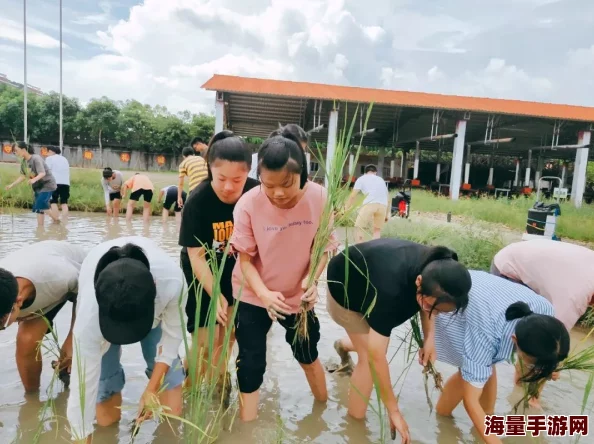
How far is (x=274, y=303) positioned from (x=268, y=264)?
23 cm

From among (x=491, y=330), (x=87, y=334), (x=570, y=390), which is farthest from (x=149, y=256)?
(x=570, y=390)

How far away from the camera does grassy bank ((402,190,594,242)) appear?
810 centimetres

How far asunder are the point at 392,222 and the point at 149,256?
20.8 ft

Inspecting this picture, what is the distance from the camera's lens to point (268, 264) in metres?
2.21

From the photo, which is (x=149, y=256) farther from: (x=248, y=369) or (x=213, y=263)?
(x=248, y=369)

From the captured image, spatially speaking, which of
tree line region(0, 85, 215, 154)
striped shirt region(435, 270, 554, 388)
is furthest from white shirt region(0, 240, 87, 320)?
tree line region(0, 85, 215, 154)

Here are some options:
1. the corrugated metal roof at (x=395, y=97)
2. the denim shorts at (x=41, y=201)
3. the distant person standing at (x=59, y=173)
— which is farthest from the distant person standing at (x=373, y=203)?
the corrugated metal roof at (x=395, y=97)

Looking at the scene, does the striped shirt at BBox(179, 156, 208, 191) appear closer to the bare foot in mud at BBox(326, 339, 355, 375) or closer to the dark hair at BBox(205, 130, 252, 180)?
the bare foot in mud at BBox(326, 339, 355, 375)

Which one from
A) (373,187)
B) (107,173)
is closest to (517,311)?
(373,187)

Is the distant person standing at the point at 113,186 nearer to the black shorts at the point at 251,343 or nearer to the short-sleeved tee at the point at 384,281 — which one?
the black shorts at the point at 251,343

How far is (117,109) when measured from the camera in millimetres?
29875

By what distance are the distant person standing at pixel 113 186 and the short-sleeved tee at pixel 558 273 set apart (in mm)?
7328

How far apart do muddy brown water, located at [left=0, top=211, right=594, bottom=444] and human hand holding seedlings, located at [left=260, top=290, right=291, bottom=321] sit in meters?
0.52

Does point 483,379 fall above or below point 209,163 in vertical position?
below
